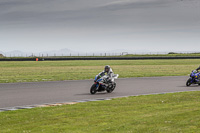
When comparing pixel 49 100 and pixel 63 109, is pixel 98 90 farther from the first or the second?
pixel 63 109

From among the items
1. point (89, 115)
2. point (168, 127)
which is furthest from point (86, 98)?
point (168, 127)

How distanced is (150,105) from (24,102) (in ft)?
16.7

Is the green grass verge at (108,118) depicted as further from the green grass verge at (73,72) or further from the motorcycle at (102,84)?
the green grass verge at (73,72)

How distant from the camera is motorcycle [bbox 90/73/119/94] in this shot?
17.3 meters

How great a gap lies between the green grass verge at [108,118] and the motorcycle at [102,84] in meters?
4.58

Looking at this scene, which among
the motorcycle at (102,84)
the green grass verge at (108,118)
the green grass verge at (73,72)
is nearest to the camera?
the green grass verge at (108,118)

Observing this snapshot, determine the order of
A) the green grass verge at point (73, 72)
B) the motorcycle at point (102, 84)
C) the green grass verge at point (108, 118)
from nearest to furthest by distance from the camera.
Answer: the green grass verge at point (108, 118), the motorcycle at point (102, 84), the green grass verge at point (73, 72)

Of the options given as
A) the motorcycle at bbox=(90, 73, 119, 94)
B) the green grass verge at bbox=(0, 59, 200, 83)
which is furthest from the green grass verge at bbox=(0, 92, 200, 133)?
the green grass verge at bbox=(0, 59, 200, 83)

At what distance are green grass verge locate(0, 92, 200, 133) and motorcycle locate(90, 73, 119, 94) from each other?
458 centimetres

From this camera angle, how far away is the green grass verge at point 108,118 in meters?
8.44

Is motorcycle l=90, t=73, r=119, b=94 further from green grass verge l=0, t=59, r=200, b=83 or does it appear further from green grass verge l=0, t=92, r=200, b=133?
green grass verge l=0, t=59, r=200, b=83

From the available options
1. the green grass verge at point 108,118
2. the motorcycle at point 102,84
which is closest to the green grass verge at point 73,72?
the motorcycle at point 102,84

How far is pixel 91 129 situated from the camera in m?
8.48

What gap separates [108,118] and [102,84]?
7.66m
